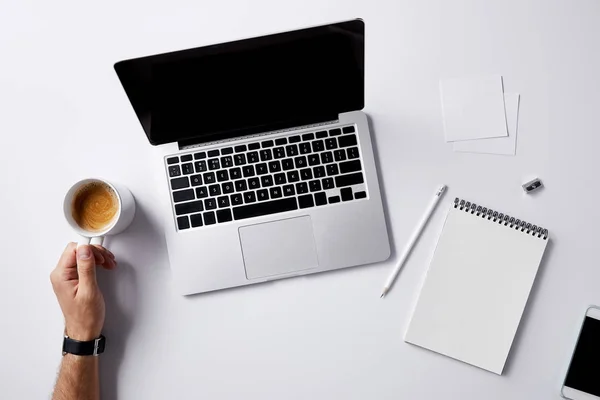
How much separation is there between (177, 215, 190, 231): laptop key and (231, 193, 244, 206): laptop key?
0.28ft

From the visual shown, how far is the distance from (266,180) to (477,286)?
416mm

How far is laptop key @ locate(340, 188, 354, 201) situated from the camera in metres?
0.89

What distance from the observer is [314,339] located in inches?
35.9

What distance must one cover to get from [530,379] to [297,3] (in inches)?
31.6

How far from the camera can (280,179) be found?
2.92 feet

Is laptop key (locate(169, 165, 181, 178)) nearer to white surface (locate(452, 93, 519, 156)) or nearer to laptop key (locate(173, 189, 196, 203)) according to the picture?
laptop key (locate(173, 189, 196, 203))

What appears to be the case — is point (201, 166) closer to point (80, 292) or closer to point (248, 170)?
point (248, 170)

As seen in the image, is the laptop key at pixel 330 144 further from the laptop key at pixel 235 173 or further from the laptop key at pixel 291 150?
the laptop key at pixel 235 173

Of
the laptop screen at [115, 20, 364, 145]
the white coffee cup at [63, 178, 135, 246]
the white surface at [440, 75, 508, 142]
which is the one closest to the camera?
the laptop screen at [115, 20, 364, 145]

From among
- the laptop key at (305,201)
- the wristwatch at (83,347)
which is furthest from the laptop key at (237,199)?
the wristwatch at (83,347)

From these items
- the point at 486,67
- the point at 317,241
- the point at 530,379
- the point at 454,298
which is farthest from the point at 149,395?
the point at 486,67

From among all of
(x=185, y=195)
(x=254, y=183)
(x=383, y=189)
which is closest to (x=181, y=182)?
(x=185, y=195)

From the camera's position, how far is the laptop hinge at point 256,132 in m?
0.89

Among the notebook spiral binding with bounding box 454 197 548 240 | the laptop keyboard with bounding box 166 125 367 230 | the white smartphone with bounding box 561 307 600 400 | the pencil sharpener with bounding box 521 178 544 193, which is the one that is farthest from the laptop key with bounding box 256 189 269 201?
the white smartphone with bounding box 561 307 600 400
